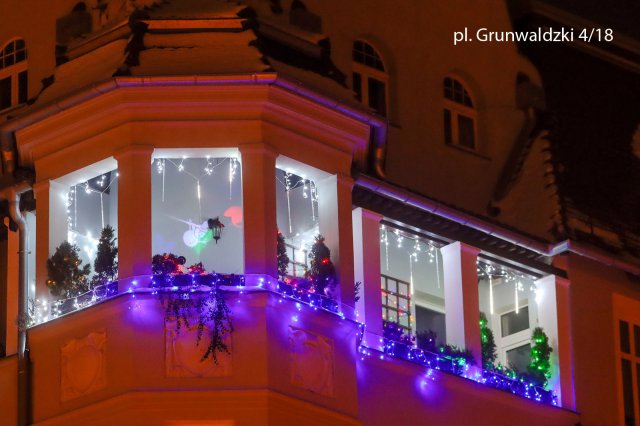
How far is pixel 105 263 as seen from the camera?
1177 inches

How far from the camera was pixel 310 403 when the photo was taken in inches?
1160

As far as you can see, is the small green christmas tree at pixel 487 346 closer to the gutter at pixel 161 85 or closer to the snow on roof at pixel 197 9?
the gutter at pixel 161 85

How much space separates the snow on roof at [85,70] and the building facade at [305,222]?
5cm

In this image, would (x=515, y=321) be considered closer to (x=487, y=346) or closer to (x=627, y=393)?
(x=487, y=346)

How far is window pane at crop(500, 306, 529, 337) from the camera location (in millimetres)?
35344

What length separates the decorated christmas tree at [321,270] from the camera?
30406 mm

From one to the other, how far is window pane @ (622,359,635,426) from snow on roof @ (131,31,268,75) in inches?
355

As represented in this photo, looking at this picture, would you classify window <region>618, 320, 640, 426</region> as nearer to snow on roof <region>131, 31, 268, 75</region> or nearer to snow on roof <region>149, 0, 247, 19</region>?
snow on roof <region>131, 31, 268, 75</region>

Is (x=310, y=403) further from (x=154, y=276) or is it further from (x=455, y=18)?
(x=455, y=18)

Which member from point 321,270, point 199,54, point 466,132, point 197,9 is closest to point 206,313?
point 321,270

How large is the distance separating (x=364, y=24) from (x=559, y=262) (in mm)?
5067

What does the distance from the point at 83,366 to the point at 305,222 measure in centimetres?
452

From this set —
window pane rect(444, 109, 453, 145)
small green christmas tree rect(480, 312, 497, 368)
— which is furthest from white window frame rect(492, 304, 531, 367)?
window pane rect(444, 109, 453, 145)

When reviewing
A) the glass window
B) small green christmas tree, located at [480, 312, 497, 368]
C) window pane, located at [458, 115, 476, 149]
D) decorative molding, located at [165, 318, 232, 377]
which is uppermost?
window pane, located at [458, 115, 476, 149]
